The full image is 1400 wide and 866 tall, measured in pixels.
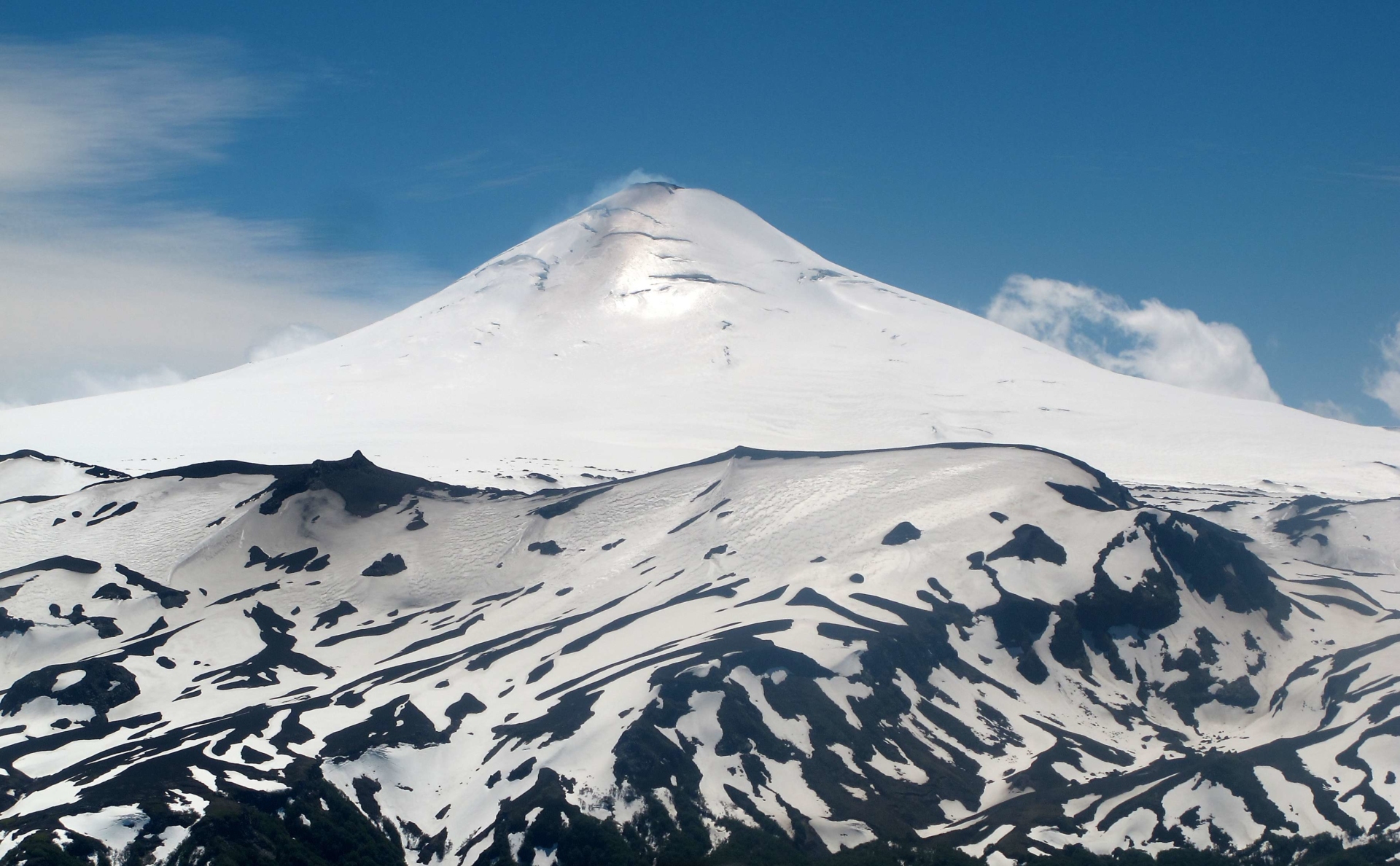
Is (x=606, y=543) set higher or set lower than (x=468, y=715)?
higher

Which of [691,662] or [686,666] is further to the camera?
[691,662]

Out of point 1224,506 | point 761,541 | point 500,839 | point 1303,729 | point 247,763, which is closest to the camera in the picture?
point 500,839

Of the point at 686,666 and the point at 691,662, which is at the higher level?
the point at 691,662

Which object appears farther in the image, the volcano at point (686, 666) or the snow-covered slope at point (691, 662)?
the snow-covered slope at point (691, 662)

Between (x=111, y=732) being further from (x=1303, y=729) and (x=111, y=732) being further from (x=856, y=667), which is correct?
(x=1303, y=729)

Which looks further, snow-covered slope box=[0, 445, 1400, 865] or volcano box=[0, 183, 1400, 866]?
snow-covered slope box=[0, 445, 1400, 865]

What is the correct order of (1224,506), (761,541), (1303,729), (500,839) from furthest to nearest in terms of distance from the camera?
(1224,506), (761,541), (1303,729), (500,839)

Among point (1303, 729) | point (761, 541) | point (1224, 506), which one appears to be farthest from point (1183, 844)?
point (1224, 506)

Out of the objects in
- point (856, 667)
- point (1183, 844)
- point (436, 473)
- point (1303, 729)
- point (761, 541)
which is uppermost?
point (436, 473)
